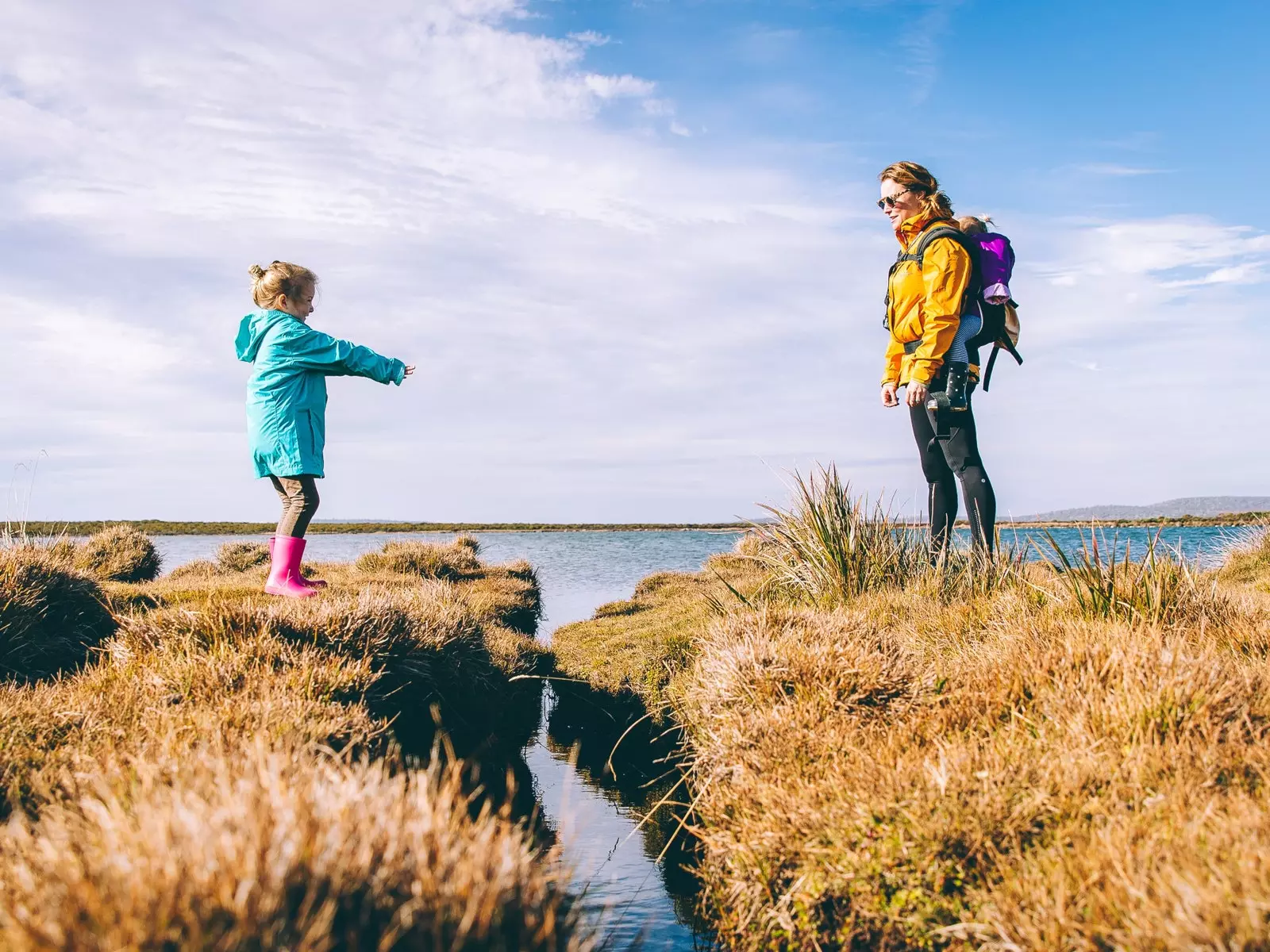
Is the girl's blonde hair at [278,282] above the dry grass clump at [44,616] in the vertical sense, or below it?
above

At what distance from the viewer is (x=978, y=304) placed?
5988 millimetres

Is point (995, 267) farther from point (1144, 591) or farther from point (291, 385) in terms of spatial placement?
point (291, 385)

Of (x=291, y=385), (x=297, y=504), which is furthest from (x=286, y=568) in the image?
(x=291, y=385)

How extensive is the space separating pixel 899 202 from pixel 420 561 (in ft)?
31.7

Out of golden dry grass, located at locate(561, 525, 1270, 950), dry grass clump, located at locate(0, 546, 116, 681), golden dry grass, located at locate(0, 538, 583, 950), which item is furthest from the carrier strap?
dry grass clump, located at locate(0, 546, 116, 681)

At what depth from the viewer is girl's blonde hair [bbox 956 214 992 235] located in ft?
20.4

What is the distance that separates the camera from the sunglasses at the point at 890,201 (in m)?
6.27

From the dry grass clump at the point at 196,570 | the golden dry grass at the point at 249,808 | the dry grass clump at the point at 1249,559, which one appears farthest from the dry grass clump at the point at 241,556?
the dry grass clump at the point at 1249,559

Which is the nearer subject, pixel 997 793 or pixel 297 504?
pixel 997 793

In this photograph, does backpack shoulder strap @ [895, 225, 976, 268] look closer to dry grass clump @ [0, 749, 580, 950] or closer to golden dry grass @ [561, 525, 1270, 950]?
golden dry grass @ [561, 525, 1270, 950]

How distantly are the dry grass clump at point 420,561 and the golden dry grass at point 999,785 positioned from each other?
8.64 metres

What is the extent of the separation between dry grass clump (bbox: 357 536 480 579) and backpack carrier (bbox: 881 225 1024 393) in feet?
27.1

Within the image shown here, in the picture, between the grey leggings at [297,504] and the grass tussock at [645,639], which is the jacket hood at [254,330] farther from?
the grass tussock at [645,639]

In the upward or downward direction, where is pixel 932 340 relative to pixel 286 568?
upward
